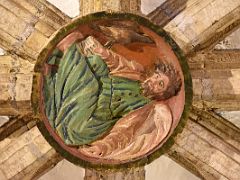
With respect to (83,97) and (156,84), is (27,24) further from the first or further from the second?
(156,84)

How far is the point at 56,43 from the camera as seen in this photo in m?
6.12

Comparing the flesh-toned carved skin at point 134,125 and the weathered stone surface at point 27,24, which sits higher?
the weathered stone surface at point 27,24

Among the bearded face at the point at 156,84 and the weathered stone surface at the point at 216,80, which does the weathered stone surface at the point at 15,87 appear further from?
the weathered stone surface at the point at 216,80

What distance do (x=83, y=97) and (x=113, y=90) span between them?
34 centimetres

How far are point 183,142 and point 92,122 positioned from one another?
1.28 meters

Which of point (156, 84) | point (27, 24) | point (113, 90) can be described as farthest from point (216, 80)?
point (27, 24)

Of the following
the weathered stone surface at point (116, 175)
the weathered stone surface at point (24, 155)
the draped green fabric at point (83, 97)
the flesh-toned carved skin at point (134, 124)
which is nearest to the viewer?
the draped green fabric at point (83, 97)

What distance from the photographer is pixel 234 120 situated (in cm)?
709

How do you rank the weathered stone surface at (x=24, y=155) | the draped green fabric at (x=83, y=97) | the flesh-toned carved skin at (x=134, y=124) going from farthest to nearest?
the weathered stone surface at (x=24, y=155)
the flesh-toned carved skin at (x=134, y=124)
the draped green fabric at (x=83, y=97)

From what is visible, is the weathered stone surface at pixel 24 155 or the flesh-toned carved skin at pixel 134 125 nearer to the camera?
the flesh-toned carved skin at pixel 134 125

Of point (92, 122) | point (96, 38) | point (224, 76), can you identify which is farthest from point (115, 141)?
point (224, 76)

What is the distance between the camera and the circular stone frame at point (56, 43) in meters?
6.13

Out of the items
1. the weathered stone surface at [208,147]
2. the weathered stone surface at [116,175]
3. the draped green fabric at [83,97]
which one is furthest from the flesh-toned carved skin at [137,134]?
the weathered stone surface at [208,147]

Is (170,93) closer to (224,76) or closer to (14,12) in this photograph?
(224,76)
